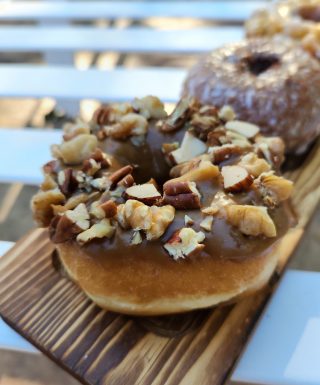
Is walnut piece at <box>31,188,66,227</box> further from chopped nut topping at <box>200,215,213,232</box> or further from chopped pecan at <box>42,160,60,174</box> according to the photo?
chopped nut topping at <box>200,215,213,232</box>

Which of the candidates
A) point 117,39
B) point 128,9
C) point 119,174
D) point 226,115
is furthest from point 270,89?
point 128,9

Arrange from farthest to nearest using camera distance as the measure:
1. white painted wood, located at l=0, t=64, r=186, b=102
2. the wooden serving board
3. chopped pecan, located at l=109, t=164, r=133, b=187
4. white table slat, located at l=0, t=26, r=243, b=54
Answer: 1. white table slat, located at l=0, t=26, r=243, b=54
2. white painted wood, located at l=0, t=64, r=186, b=102
3. chopped pecan, located at l=109, t=164, r=133, b=187
4. the wooden serving board

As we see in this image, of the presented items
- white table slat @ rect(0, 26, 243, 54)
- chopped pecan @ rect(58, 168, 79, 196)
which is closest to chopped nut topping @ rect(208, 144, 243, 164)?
chopped pecan @ rect(58, 168, 79, 196)

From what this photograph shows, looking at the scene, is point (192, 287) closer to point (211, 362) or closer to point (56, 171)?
Result: point (211, 362)

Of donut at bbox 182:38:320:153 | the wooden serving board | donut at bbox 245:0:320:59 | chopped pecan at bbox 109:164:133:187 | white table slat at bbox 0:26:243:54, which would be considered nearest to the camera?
the wooden serving board

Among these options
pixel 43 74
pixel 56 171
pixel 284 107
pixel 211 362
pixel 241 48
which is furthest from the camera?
pixel 43 74

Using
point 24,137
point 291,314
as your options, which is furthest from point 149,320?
point 24,137

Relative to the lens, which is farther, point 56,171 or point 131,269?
point 56,171
